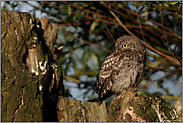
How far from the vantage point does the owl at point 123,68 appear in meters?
2.92

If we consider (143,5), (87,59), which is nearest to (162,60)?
(143,5)

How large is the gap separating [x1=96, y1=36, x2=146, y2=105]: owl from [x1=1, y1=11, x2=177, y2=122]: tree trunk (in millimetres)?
597

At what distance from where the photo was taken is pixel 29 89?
2.21 meters

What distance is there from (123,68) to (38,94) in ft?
4.07

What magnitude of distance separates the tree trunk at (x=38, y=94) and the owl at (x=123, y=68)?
1.96 feet

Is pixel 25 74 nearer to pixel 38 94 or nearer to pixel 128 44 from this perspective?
pixel 38 94

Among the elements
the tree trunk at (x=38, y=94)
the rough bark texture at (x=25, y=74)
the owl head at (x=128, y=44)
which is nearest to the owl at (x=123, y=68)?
the owl head at (x=128, y=44)

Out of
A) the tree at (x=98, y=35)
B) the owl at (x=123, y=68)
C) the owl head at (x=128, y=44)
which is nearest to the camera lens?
the owl at (x=123, y=68)

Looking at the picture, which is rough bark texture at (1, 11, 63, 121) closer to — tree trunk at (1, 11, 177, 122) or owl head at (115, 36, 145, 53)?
tree trunk at (1, 11, 177, 122)

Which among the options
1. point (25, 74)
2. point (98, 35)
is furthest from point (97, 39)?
point (25, 74)

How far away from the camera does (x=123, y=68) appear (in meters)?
2.94

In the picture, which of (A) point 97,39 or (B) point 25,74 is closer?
(B) point 25,74

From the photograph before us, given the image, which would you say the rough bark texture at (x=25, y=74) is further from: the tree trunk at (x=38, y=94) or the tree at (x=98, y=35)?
the tree at (x=98, y=35)

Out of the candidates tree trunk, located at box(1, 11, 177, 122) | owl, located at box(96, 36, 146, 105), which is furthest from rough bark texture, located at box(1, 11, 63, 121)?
owl, located at box(96, 36, 146, 105)
